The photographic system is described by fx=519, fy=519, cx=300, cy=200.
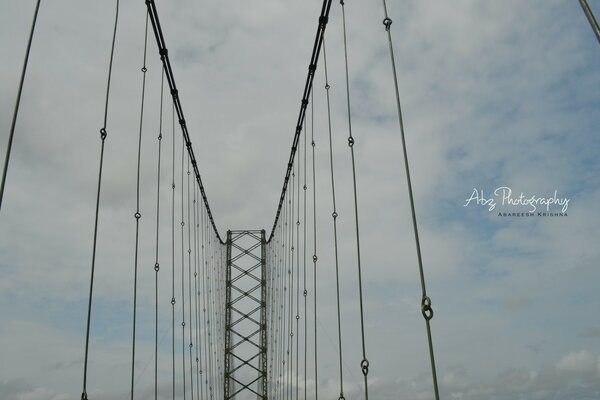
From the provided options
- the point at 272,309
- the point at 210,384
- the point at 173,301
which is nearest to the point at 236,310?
the point at 272,309

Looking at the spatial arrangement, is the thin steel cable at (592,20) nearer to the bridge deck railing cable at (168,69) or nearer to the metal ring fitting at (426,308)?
the metal ring fitting at (426,308)

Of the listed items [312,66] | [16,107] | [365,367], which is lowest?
[365,367]

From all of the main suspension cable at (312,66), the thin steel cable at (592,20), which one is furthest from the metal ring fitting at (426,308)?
the main suspension cable at (312,66)

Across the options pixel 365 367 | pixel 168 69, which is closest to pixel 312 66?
pixel 168 69

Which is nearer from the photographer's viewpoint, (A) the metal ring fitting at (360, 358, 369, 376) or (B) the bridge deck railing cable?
(A) the metal ring fitting at (360, 358, 369, 376)

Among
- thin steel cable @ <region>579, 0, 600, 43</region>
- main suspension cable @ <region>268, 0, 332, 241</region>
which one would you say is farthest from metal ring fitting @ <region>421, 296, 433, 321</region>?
main suspension cable @ <region>268, 0, 332, 241</region>

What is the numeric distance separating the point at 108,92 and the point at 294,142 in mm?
7817

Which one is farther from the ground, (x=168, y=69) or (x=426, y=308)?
(x=168, y=69)

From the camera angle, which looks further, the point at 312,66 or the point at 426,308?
the point at 312,66

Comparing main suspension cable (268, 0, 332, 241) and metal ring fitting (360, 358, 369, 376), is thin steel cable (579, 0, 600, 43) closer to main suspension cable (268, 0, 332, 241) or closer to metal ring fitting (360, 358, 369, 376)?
metal ring fitting (360, 358, 369, 376)

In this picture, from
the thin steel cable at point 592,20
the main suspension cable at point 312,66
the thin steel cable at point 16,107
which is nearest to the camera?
the thin steel cable at point 592,20

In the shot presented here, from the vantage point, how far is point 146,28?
6.18 metres

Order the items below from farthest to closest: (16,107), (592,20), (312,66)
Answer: (312,66) → (16,107) → (592,20)

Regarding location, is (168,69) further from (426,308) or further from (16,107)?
(426,308)
